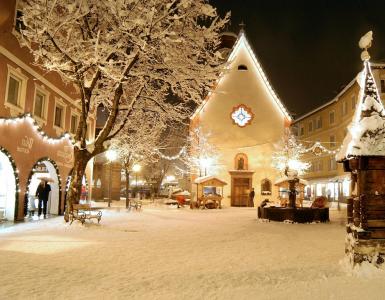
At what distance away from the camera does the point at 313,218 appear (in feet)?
62.3

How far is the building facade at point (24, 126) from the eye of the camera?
52.7ft

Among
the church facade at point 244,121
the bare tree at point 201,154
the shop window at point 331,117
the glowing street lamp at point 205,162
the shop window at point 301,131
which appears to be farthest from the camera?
the shop window at point 301,131

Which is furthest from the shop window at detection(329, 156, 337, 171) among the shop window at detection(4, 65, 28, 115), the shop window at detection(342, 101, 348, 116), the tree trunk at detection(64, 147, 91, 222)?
the shop window at detection(4, 65, 28, 115)

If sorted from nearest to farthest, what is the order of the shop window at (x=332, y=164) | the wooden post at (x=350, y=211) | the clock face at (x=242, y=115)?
the wooden post at (x=350, y=211)
the clock face at (x=242, y=115)
the shop window at (x=332, y=164)

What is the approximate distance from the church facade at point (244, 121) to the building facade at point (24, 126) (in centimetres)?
1613

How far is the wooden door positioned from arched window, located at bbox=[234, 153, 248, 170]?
1152mm

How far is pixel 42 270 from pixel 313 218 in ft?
47.3

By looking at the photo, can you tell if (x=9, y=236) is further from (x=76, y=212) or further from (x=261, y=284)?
(x=261, y=284)

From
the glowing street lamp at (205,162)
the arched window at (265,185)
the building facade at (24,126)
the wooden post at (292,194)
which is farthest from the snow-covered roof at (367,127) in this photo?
the arched window at (265,185)

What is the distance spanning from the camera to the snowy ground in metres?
6.46

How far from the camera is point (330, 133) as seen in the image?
52719 millimetres

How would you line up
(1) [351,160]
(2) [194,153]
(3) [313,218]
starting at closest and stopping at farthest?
(1) [351,160] → (3) [313,218] → (2) [194,153]

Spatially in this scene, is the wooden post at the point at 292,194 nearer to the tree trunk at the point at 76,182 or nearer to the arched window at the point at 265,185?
the tree trunk at the point at 76,182

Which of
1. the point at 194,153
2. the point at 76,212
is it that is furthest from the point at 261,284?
the point at 194,153
